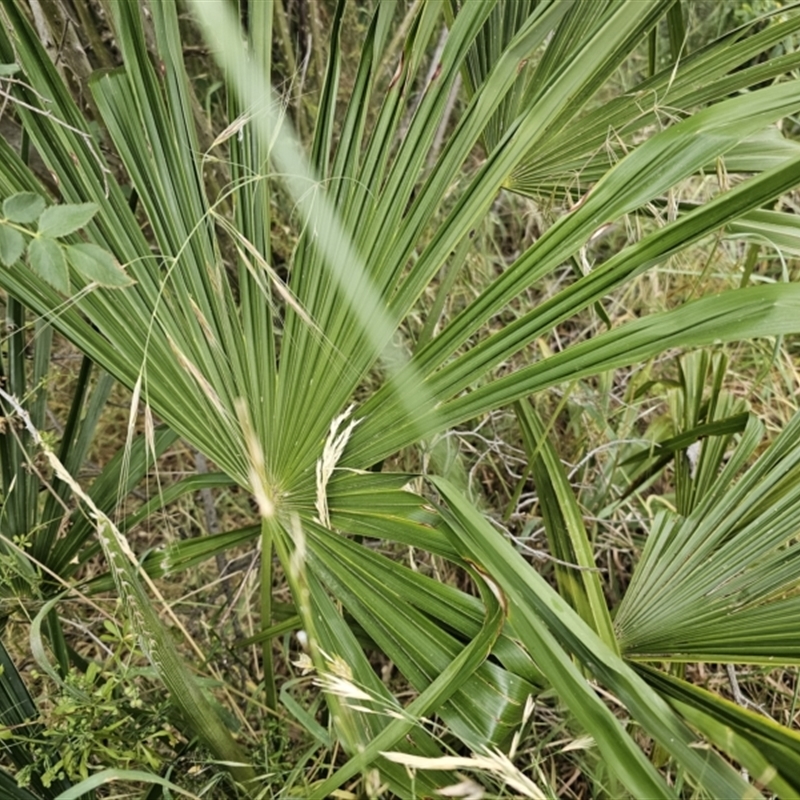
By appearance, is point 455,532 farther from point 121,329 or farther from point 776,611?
point 121,329

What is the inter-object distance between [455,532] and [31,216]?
0.47 meters

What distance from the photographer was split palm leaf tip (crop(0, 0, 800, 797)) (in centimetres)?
58

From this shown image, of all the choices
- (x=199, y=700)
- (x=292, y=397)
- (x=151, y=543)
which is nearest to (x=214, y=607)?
(x=151, y=543)

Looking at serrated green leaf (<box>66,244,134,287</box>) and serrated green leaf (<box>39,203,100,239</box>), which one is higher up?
serrated green leaf (<box>39,203,100,239</box>)

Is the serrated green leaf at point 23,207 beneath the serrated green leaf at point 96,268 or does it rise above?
above

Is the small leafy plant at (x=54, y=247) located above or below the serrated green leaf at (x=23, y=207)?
below

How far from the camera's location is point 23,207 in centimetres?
60

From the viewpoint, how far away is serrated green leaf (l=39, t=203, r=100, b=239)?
57 cm

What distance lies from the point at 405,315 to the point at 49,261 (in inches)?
14.5

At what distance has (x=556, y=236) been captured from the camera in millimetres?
646

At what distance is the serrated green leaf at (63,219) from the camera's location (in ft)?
1.88

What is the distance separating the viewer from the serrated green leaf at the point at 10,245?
0.57m

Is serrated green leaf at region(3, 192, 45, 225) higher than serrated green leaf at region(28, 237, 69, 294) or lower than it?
higher

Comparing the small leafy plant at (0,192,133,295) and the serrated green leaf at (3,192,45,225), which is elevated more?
the serrated green leaf at (3,192,45,225)
